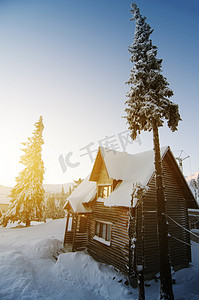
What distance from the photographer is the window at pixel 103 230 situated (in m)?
13.2

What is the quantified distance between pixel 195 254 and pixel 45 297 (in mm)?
15400

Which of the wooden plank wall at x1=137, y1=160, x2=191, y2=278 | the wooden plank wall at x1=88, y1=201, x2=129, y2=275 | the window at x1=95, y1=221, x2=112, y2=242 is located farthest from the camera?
the window at x1=95, y1=221, x2=112, y2=242

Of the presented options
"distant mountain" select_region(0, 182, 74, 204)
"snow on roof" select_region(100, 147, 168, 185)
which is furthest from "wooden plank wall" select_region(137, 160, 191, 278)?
"distant mountain" select_region(0, 182, 74, 204)

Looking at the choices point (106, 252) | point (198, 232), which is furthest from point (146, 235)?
point (198, 232)

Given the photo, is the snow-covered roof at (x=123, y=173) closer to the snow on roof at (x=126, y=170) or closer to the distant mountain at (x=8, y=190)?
the snow on roof at (x=126, y=170)

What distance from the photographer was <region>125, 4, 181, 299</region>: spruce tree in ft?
27.8

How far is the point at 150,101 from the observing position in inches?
347

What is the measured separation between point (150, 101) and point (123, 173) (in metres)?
7.26

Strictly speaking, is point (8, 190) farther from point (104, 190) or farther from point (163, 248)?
point (163, 248)

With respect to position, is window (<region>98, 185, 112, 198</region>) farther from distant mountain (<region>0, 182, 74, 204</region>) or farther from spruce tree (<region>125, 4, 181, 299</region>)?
distant mountain (<region>0, 182, 74, 204</region>)

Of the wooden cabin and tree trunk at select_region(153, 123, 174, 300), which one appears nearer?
tree trunk at select_region(153, 123, 174, 300)

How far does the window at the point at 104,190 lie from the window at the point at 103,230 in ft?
8.05

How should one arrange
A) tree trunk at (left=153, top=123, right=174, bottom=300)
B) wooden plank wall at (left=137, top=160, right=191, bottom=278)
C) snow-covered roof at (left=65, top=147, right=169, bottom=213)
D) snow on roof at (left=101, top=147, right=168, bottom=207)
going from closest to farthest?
1. tree trunk at (left=153, top=123, right=174, bottom=300)
2. wooden plank wall at (left=137, top=160, right=191, bottom=278)
3. snow on roof at (left=101, top=147, right=168, bottom=207)
4. snow-covered roof at (left=65, top=147, right=169, bottom=213)

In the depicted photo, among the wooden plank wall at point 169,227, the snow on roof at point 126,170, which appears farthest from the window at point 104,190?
the wooden plank wall at point 169,227
